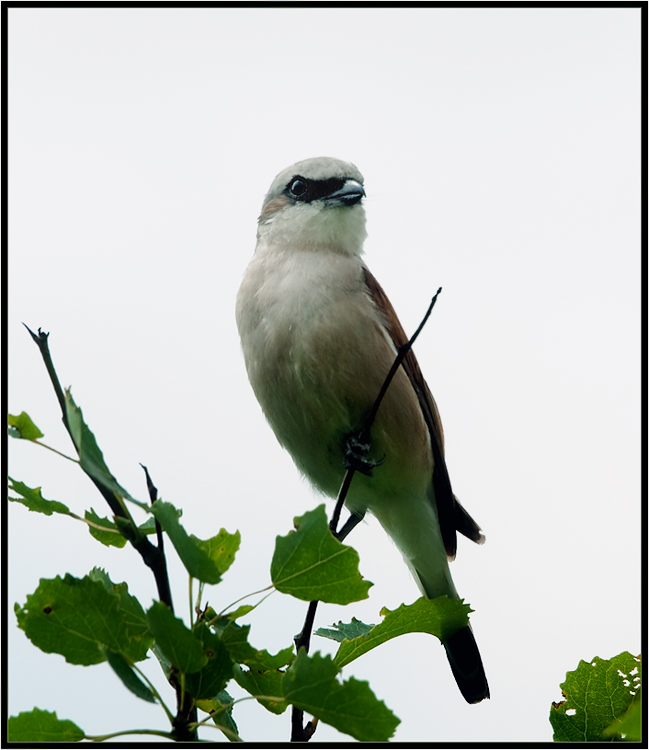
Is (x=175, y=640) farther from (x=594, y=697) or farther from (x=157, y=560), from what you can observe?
(x=594, y=697)

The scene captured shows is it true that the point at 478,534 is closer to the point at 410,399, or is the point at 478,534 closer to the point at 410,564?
the point at 410,564

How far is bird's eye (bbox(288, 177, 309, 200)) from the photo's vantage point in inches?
201

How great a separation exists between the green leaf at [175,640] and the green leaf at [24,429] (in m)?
0.65

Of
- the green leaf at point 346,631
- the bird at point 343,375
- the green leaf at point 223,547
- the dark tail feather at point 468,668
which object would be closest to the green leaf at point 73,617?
the green leaf at point 223,547

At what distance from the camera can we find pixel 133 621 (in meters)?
2.04

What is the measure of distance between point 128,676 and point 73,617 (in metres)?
0.21

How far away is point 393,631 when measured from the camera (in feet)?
7.86

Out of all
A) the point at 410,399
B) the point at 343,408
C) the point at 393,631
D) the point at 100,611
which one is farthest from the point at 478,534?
the point at 100,611

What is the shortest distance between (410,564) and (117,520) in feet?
11.8

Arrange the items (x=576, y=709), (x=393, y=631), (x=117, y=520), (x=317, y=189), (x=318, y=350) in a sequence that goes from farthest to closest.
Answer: (x=317, y=189) < (x=318, y=350) < (x=576, y=709) < (x=393, y=631) < (x=117, y=520)

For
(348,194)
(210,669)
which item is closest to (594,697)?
(210,669)

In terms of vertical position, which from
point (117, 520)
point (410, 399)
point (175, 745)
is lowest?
point (175, 745)

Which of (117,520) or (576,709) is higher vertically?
(117,520)

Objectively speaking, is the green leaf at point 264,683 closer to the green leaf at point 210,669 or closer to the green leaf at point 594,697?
the green leaf at point 210,669
